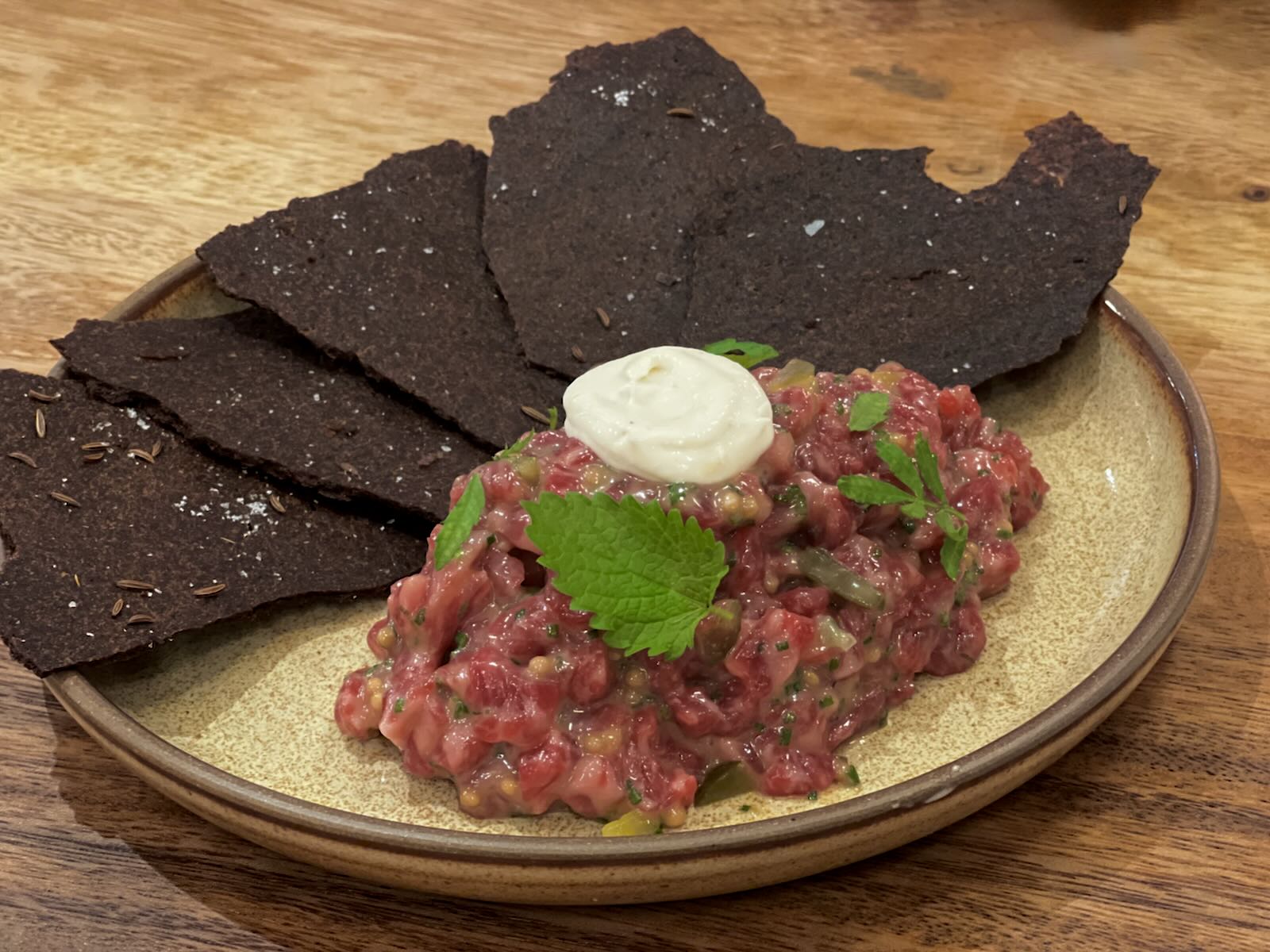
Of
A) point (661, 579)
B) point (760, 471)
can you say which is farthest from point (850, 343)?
point (661, 579)

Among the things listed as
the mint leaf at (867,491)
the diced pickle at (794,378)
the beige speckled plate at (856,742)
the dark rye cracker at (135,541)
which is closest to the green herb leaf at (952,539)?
the mint leaf at (867,491)

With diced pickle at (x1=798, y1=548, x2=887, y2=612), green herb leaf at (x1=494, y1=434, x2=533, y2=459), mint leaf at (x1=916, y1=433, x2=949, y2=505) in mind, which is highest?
mint leaf at (x1=916, y1=433, x2=949, y2=505)

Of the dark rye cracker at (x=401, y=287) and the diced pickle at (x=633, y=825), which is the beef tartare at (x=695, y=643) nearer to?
the diced pickle at (x=633, y=825)

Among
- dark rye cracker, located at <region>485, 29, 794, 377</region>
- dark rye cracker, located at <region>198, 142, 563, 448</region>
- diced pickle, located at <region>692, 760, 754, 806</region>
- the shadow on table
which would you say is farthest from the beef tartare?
dark rye cracker, located at <region>485, 29, 794, 377</region>

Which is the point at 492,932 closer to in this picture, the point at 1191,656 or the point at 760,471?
the point at 760,471

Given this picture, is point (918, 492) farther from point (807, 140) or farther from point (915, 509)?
point (807, 140)

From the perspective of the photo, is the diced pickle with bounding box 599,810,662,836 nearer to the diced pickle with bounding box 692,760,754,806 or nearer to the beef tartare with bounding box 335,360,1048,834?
the beef tartare with bounding box 335,360,1048,834
